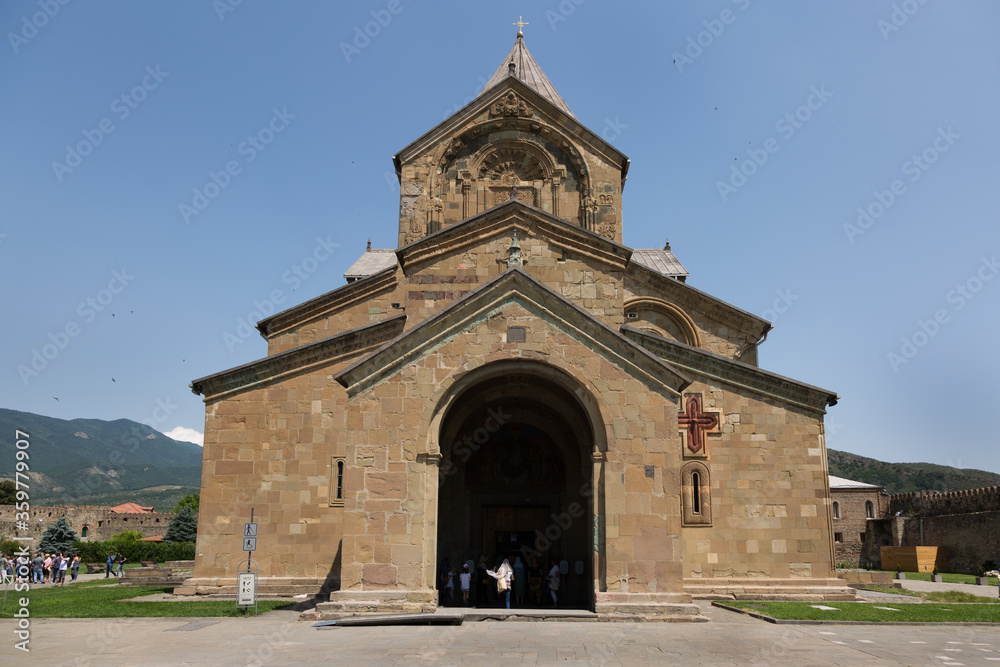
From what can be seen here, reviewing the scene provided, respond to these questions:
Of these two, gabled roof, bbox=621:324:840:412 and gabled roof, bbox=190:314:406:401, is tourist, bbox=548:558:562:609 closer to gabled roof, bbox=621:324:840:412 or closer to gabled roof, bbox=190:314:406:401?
gabled roof, bbox=621:324:840:412

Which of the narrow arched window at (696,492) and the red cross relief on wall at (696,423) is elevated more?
the red cross relief on wall at (696,423)

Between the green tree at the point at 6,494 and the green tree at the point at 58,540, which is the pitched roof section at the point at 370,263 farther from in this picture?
the green tree at the point at 6,494

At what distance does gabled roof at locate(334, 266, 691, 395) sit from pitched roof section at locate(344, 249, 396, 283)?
16.9 m

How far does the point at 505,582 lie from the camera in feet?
42.7

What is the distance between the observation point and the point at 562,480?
15.8 metres

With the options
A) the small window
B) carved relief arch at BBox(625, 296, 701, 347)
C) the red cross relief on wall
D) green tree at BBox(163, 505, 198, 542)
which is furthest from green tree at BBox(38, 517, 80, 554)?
the red cross relief on wall

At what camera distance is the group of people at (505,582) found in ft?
43.2

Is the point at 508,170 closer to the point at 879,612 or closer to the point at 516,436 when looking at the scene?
the point at 516,436

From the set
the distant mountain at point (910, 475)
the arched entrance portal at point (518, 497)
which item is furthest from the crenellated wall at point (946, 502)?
the distant mountain at point (910, 475)

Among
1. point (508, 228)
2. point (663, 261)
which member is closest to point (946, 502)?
point (663, 261)

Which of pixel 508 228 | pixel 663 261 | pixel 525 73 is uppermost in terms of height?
pixel 525 73

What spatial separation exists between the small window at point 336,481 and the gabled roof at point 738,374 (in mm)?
7037

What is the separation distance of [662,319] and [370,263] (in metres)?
14.8

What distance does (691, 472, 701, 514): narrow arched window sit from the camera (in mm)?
14930
